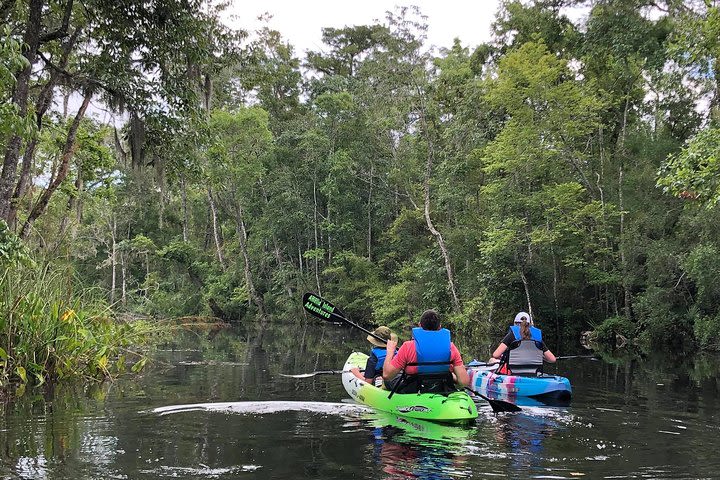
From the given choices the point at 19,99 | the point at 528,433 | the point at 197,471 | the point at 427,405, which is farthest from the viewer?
the point at 19,99

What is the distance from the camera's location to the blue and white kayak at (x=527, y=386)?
877cm

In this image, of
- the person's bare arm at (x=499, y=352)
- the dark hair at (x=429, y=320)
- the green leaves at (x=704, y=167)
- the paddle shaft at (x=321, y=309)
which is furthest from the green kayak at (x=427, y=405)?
the green leaves at (x=704, y=167)

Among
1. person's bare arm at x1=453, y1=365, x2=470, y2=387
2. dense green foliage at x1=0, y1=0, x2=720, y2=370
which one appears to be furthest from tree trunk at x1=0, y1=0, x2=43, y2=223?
person's bare arm at x1=453, y1=365, x2=470, y2=387

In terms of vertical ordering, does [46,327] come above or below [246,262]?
below

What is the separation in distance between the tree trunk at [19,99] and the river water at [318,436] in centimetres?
258

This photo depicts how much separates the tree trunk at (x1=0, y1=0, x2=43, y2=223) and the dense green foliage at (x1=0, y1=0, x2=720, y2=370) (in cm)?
16

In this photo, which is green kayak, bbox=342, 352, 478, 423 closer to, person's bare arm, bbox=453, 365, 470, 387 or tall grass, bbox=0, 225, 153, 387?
person's bare arm, bbox=453, 365, 470, 387

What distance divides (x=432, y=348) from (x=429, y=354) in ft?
0.26

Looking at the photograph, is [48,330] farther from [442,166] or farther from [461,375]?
[442,166]

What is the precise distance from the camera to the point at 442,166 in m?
24.5

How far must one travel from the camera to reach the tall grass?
294 inches

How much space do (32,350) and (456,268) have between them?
1898cm

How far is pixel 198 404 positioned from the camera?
809 cm

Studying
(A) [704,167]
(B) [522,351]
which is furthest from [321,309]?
(A) [704,167]
